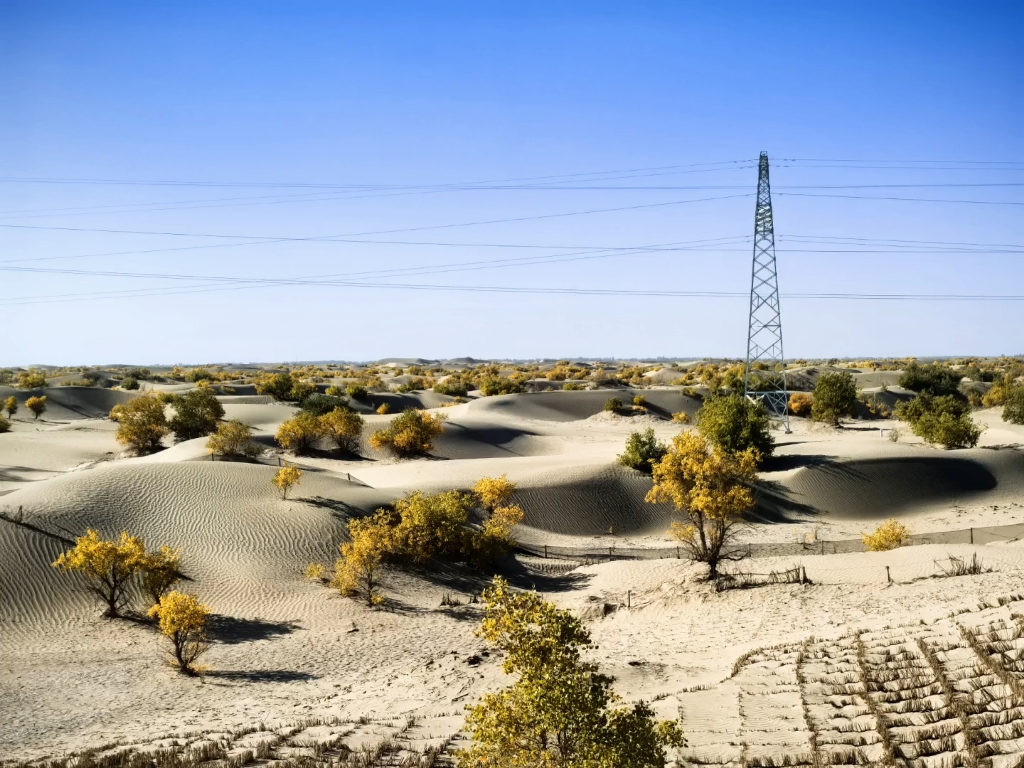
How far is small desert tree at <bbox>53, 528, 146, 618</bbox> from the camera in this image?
914 inches

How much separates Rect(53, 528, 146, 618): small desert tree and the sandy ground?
30.1 inches

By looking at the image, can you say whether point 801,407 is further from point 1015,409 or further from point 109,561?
point 109,561

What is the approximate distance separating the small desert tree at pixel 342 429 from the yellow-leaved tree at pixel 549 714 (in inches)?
1650

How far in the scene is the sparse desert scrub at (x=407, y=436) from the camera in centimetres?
5166

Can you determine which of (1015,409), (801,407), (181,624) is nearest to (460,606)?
(181,624)

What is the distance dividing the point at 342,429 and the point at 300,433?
2.56 m

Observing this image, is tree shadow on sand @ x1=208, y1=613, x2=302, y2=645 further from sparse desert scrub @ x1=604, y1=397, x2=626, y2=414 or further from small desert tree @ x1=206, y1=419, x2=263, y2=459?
sparse desert scrub @ x1=604, y1=397, x2=626, y2=414

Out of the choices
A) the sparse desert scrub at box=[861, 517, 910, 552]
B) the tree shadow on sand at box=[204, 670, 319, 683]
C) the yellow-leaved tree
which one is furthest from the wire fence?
the yellow-leaved tree

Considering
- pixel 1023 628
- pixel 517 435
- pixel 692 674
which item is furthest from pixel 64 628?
pixel 517 435

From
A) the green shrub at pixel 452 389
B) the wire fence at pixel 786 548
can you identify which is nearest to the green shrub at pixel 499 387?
the green shrub at pixel 452 389

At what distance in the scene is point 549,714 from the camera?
916cm

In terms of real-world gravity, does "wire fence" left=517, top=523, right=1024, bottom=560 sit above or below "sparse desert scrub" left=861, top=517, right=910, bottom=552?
below

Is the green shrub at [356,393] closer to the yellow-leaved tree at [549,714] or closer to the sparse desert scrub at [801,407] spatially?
the sparse desert scrub at [801,407]

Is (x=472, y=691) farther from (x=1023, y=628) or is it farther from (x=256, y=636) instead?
(x=1023, y=628)
